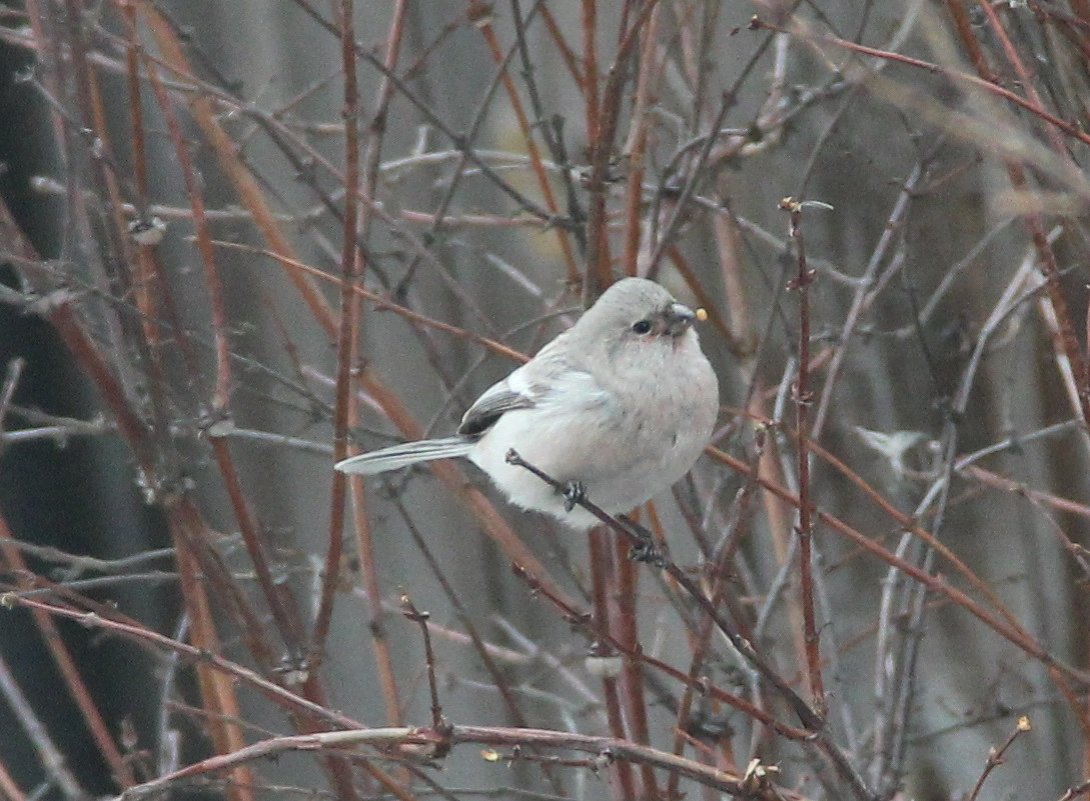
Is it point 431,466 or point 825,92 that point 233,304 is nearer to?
point 431,466

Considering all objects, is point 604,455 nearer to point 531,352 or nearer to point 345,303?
point 345,303

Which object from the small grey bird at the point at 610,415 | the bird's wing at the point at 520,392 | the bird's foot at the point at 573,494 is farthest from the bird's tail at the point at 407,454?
the bird's foot at the point at 573,494

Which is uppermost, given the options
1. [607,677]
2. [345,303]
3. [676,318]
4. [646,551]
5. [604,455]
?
[345,303]

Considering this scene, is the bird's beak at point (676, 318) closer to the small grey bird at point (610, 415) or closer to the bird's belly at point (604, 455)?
the small grey bird at point (610, 415)

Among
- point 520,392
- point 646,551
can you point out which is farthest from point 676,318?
point 646,551

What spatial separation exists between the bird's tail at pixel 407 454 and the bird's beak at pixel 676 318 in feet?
1.64

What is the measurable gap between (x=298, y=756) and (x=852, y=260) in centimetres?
233

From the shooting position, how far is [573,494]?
2.33 m

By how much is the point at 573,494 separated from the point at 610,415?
22cm

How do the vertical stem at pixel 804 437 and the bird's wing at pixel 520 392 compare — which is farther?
the bird's wing at pixel 520 392

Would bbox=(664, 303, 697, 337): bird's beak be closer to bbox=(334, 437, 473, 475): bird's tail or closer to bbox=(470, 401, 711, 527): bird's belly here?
bbox=(470, 401, 711, 527): bird's belly

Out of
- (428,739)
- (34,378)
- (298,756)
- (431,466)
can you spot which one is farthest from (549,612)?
(428,739)

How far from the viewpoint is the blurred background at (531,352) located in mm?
2074

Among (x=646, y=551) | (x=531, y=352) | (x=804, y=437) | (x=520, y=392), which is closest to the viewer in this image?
(x=804, y=437)
